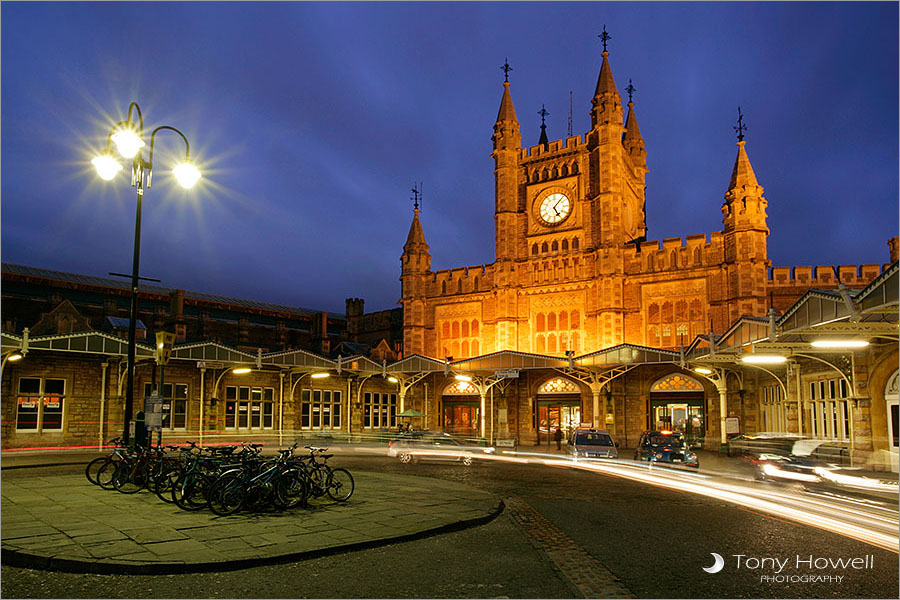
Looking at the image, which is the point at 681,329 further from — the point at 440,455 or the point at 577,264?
the point at 440,455

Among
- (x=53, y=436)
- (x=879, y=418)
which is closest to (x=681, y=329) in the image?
(x=879, y=418)

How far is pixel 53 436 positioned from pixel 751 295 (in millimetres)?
33360

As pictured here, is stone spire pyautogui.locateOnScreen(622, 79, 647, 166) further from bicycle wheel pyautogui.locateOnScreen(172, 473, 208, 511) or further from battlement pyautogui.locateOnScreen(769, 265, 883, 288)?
bicycle wheel pyautogui.locateOnScreen(172, 473, 208, 511)

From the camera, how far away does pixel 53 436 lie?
1103 inches

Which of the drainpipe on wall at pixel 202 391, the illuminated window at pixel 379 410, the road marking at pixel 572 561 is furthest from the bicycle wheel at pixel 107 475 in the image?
the illuminated window at pixel 379 410

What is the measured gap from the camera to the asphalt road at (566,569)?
727cm

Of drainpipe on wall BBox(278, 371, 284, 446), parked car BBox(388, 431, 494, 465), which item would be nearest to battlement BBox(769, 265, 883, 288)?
parked car BBox(388, 431, 494, 465)

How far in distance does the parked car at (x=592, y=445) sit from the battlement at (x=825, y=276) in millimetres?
17169

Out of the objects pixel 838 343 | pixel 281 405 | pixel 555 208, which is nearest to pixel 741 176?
pixel 555 208

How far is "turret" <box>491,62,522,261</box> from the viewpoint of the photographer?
44.1 meters

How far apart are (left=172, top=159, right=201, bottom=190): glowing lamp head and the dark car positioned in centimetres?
1668

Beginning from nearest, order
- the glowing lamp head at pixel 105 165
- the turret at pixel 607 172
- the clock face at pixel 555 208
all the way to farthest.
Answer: the glowing lamp head at pixel 105 165, the turret at pixel 607 172, the clock face at pixel 555 208

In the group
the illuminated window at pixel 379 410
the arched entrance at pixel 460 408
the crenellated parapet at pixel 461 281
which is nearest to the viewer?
the illuminated window at pixel 379 410

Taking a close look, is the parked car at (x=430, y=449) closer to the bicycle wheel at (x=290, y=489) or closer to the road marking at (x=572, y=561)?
the bicycle wheel at (x=290, y=489)
